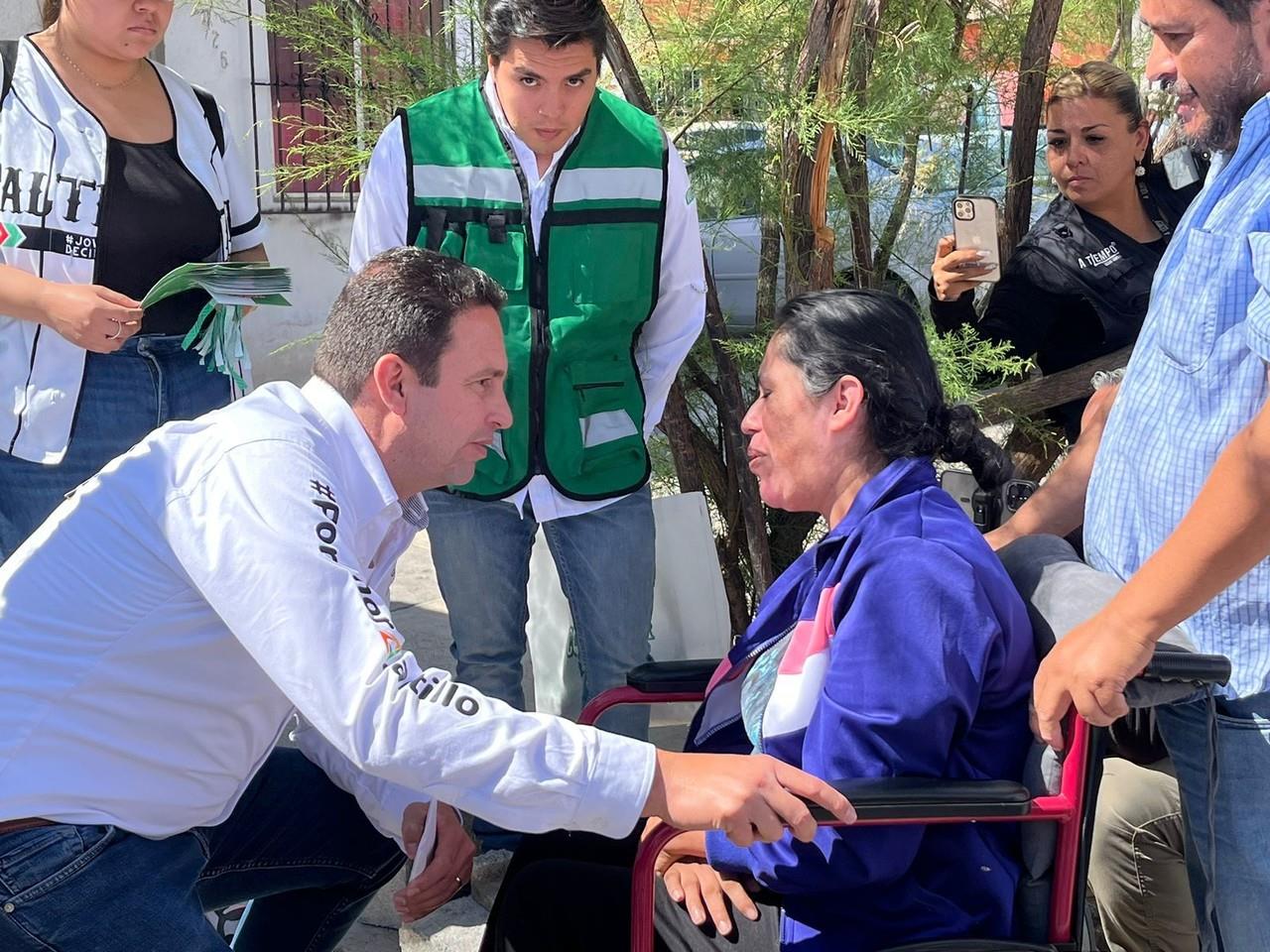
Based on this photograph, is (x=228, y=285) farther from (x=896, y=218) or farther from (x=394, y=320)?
(x=896, y=218)

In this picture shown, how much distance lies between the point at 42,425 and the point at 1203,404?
2.18 meters

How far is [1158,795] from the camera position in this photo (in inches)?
94.1

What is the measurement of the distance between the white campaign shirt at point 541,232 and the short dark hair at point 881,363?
0.82 meters

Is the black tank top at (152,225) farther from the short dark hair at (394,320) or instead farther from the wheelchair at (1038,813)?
the wheelchair at (1038,813)

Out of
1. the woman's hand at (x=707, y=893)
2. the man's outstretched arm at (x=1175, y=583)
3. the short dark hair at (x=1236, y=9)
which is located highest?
the short dark hair at (x=1236, y=9)

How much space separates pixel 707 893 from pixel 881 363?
2.85 ft

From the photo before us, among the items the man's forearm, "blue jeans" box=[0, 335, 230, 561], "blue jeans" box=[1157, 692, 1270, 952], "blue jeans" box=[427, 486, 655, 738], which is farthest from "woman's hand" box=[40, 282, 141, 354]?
"blue jeans" box=[1157, 692, 1270, 952]

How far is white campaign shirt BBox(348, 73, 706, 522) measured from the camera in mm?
2980

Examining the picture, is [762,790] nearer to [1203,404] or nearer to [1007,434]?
[1203,404]

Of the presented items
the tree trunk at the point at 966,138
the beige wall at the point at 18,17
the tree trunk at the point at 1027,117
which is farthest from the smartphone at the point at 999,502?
the beige wall at the point at 18,17

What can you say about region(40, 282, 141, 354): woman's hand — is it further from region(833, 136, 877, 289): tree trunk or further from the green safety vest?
region(833, 136, 877, 289): tree trunk

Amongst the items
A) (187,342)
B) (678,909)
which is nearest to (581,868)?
(678,909)

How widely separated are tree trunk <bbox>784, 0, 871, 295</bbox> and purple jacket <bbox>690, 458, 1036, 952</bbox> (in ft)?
5.07

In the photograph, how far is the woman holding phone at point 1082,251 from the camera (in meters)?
3.43
